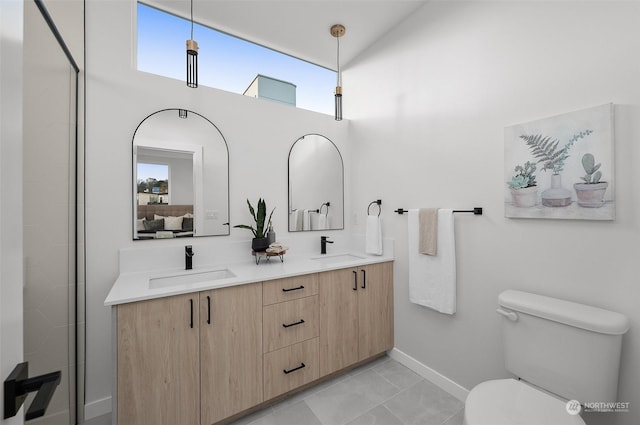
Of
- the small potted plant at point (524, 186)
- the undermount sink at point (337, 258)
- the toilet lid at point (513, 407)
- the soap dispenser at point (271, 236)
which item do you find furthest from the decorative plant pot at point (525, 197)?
the soap dispenser at point (271, 236)

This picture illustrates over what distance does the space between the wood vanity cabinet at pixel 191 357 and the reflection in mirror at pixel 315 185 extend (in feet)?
3.19

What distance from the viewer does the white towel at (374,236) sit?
230 centimetres

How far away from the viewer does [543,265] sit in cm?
142

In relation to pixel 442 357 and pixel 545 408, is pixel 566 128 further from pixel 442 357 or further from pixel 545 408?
pixel 442 357

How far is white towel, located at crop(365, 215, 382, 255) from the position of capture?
7.56ft

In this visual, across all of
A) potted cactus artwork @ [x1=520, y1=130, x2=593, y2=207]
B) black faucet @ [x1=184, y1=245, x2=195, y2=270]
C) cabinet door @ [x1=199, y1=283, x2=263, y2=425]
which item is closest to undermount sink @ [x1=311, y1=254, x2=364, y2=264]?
cabinet door @ [x1=199, y1=283, x2=263, y2=425]

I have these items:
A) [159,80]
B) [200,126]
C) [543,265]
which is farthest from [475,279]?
[159,80]

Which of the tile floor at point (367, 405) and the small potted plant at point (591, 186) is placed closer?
the small potted plant at point (591, 186)

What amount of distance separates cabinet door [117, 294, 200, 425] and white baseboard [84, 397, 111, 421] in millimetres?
576

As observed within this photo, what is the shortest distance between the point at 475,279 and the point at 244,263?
159cm

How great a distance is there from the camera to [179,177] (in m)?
1.94

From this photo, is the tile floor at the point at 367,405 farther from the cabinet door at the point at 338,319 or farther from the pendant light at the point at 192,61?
the pendant light at the point at 192,61

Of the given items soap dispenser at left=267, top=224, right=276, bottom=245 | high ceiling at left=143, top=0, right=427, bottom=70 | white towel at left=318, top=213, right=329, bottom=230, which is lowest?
soap dispenser at left=267, top=224, right=276, bottom=245

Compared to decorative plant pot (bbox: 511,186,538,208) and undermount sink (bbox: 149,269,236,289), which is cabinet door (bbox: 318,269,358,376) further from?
decorative plant pot (bbox: 511,186,538,208)
